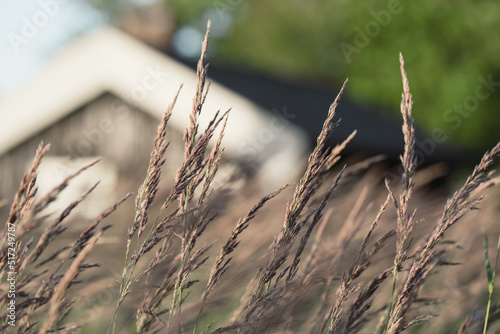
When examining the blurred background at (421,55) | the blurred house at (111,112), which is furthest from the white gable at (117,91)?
the blurred background at (421,55)

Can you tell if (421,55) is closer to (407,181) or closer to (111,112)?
(111,112)

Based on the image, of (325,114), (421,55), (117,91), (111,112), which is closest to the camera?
(117,91)

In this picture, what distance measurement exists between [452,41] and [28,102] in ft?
62.6

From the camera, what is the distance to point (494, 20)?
23453 mm

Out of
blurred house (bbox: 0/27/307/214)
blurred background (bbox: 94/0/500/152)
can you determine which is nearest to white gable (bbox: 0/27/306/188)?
blurred house (bbox: 0/27/307/214)

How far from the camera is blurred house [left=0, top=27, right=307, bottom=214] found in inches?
434

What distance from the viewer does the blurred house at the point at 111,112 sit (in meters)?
11.0

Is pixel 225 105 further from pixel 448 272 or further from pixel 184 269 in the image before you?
pixel 184 269

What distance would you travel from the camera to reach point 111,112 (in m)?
12.0

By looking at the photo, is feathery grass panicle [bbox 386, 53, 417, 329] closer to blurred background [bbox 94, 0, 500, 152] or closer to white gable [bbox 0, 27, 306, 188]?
white gable [bbox 0, 27, 306, 188]

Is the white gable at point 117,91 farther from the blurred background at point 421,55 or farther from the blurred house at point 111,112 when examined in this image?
the blurred background at point 421,55

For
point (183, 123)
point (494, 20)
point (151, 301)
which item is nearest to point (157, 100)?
point (183, 123)

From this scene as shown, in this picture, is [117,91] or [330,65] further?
[330,65]

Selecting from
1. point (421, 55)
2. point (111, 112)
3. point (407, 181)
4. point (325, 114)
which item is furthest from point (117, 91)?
point (421, 55)
